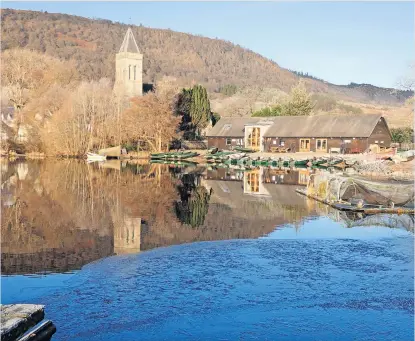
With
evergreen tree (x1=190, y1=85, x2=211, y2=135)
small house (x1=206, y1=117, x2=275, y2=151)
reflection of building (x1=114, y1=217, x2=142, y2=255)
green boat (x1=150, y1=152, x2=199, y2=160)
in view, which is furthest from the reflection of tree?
evergreen tree (x1=190, y1=85, x2=211, y2=135)

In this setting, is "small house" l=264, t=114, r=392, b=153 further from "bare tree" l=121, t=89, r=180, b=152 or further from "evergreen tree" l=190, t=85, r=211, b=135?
"evergreen tree" l=190, t=85, r=211, b=135

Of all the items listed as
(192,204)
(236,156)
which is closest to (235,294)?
(192,204)

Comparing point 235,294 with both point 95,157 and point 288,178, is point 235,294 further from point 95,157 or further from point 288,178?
point 95,157

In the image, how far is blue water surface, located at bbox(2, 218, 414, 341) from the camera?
717cm

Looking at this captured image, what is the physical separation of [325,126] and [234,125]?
11843mm

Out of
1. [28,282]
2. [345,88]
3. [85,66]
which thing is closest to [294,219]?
[28,282]

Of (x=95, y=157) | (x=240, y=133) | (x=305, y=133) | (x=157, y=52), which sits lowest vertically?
(x=95, y=157)

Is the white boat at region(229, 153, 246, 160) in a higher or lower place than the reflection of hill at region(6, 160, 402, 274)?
higher

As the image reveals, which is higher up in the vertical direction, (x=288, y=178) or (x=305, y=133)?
(x=305, y=133)

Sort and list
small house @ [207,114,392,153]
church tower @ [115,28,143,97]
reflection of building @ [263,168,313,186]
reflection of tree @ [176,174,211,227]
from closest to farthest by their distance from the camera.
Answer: reflection of tree @ [176,174,211,227], reflection of building @ [263,168,313,186], small house @ [207,114,392,153], church tower @ [115,28,143,97]

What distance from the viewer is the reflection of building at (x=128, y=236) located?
38.4 feet

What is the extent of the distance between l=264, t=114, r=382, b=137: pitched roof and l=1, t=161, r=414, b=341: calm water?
31239mm

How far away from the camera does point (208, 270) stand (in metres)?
10.1

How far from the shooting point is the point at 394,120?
69000mm
